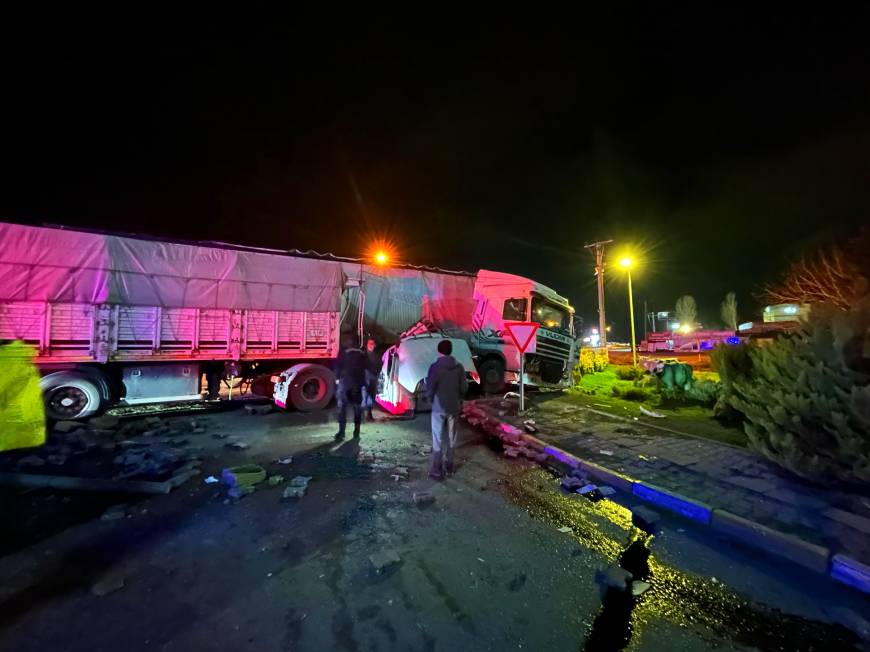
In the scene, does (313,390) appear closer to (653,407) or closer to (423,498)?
(423,498)

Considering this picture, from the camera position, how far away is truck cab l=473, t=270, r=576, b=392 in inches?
462

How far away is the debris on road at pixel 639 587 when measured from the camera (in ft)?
9.66

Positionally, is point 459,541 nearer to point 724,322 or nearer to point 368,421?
point 368,421

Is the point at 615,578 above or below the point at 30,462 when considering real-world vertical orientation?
below

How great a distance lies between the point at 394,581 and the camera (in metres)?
3.01

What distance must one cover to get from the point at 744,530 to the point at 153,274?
10.4 metres

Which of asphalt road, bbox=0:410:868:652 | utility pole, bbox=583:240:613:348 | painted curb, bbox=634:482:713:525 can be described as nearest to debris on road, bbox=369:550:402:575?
asphalt road, bbox=0:410:868:652

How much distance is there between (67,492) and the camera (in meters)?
4.66

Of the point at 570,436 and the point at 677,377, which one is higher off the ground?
the point at 677,377

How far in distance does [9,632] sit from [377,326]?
29.1 ft

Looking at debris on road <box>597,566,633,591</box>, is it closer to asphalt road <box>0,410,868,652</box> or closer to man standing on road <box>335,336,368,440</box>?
asphalt road <box>0,410,868,652</box>

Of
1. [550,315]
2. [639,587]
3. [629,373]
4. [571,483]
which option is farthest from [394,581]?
[629,373]

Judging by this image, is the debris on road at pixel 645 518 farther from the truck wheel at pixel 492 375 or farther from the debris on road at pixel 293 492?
the truck wheel at pixel 492 375

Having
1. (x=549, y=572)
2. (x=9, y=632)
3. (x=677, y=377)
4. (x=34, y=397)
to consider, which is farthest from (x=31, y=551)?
(x=677, y=377)
